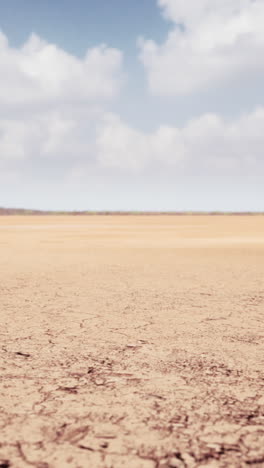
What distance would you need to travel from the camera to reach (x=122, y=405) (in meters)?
2.40

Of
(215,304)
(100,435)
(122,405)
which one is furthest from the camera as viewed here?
(215,304)

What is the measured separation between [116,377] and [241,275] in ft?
16.6

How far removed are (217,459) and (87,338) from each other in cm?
203

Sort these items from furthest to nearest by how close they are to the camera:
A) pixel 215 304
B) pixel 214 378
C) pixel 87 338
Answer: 1. pixel 215 304
2. pixel 87 338
3. pixel 214 378

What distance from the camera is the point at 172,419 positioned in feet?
7.34

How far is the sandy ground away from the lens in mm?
1972

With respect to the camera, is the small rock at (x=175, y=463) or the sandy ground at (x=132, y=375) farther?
the sandy ground at (x=132, y=375)

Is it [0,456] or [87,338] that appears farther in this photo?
[87,338]

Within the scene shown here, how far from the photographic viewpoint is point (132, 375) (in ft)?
9.42

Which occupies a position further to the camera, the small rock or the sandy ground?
the sandy ground

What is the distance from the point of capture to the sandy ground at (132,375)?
197cm

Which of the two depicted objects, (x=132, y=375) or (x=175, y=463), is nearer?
(x=175, y=463)

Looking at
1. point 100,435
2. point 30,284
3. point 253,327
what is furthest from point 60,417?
point 30,284

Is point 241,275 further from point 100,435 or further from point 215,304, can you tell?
point 100,435
